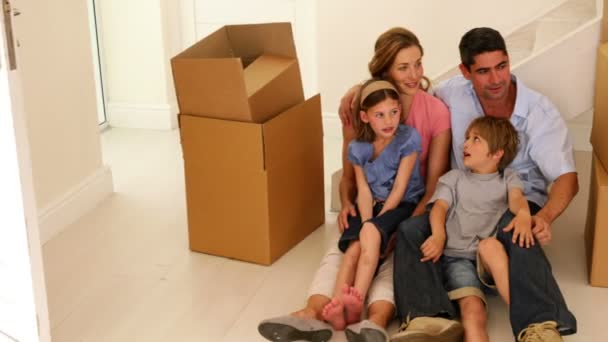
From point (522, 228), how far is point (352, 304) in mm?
512

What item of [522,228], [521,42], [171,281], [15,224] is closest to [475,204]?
[522,228]

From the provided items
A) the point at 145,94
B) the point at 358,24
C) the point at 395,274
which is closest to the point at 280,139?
the point at 395,274

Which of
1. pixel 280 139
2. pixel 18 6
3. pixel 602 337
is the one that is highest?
pixel 18 6

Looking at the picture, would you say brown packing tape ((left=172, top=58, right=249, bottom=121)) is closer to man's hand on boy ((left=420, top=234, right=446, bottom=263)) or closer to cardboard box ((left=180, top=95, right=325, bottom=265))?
cardboard box ((left=180, top=95, right=325, bottom=265))

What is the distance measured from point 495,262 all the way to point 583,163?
5.18ft

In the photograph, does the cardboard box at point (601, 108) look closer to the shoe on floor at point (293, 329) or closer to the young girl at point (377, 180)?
the young girl at point (377, 180)

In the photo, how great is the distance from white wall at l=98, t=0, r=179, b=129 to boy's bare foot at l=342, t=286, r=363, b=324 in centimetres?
228

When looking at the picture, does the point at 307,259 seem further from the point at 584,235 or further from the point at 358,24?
the point at 358,24

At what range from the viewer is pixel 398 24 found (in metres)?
4.05

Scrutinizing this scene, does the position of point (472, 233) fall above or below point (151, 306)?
above

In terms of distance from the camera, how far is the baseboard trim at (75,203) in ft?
10.2

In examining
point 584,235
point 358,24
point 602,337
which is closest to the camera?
point 602,337

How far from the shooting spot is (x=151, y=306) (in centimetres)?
262

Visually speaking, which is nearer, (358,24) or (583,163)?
(583,163)
